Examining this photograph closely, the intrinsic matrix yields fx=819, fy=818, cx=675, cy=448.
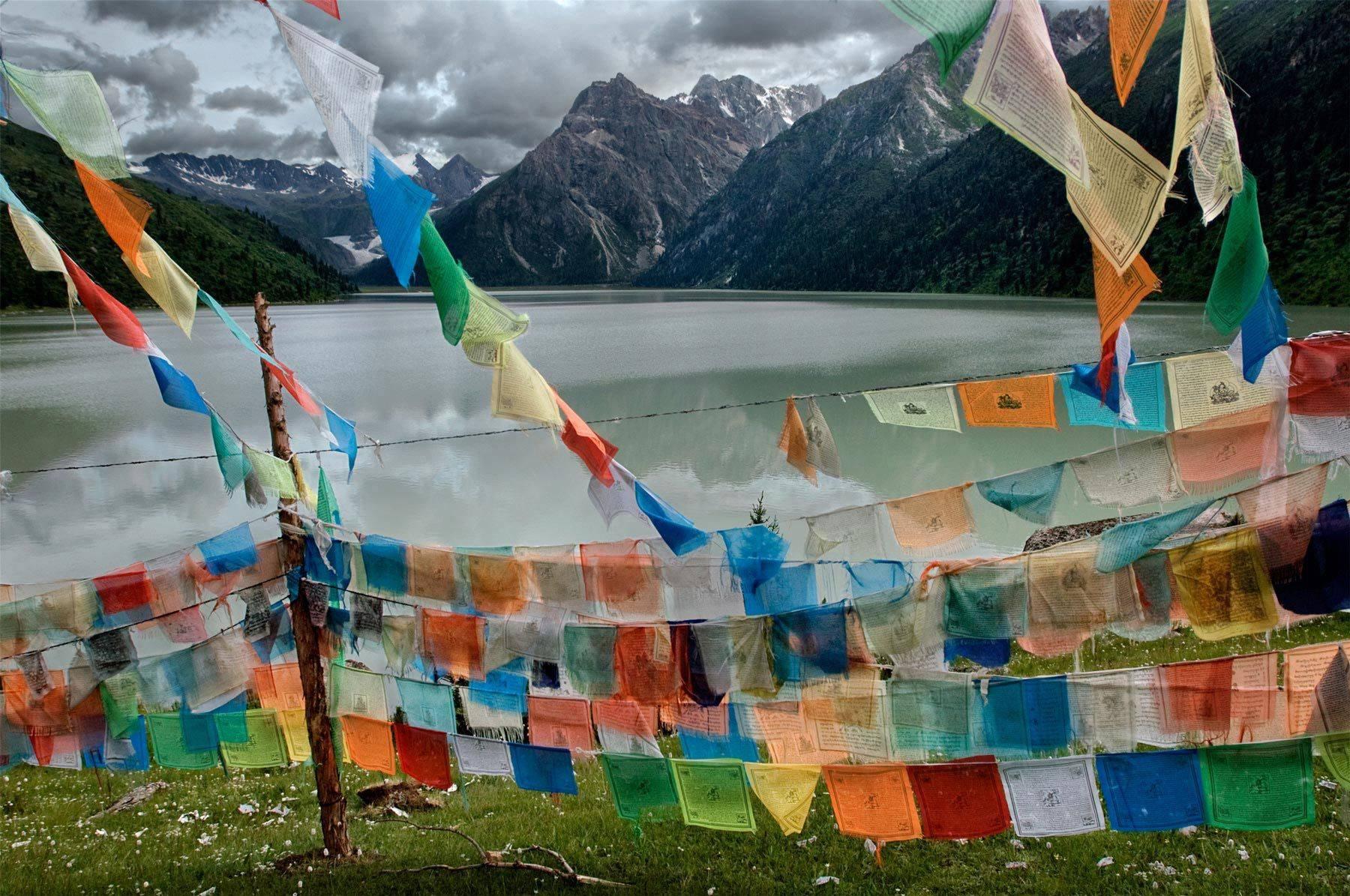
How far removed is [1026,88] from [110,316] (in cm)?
615

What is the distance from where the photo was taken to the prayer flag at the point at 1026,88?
113 inches

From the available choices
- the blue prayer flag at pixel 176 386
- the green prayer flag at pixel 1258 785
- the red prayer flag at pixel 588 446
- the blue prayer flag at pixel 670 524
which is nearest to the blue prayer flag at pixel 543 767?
the blue prayer flag at pixel 670 524

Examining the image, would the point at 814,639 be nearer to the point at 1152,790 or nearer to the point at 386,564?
the point at 1152,790

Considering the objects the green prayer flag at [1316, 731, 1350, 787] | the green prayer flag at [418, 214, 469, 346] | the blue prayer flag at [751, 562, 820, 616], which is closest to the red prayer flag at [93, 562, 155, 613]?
the green prayer flag at [418, 214, 469, 346]

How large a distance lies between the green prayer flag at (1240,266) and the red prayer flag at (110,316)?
7.19 m

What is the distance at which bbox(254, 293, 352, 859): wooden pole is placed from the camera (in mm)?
6629

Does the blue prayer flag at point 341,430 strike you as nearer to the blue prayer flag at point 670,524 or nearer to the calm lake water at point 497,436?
the blue prayer flag at point 670,524

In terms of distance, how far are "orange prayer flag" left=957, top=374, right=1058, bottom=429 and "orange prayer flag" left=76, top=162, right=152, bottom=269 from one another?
23.0 ft

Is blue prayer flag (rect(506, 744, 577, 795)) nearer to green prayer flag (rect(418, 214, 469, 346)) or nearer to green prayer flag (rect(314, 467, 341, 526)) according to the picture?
green prayer flag (rect(314, 467, 341, 526))

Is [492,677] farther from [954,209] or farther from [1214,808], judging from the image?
[954,209]

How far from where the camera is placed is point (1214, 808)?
16.3 ft

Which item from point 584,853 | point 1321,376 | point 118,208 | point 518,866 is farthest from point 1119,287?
point 118,208

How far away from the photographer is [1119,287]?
13.6 ft

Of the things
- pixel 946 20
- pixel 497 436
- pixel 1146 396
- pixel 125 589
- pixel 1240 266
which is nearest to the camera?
pixel 946 20
